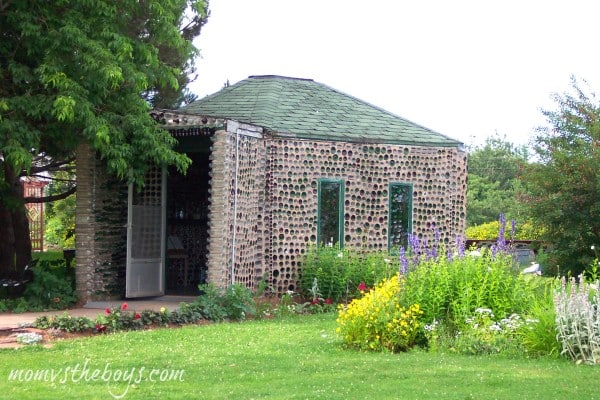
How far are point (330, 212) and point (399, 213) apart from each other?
1508 mm

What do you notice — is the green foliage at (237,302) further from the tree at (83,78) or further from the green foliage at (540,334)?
the green foliage at (540,334)

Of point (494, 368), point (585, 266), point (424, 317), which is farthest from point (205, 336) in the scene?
point (585, 266)

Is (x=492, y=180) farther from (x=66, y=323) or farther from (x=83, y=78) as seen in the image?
(x=66, y=323)

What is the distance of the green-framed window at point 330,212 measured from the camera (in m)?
14.9

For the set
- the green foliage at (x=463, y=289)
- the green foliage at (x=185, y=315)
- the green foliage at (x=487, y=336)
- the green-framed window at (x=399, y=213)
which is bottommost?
the green foliage at (x=185, y=315)

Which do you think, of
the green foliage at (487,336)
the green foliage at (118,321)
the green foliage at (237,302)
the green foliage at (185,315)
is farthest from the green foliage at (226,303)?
the green foliage at (487,336)

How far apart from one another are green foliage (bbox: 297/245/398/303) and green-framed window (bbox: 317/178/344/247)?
12.8 inches

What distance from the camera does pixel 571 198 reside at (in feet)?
53.2

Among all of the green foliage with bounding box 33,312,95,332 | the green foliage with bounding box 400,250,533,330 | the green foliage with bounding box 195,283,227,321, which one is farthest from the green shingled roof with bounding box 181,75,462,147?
the green foliage with bounding box 400,250,533,330

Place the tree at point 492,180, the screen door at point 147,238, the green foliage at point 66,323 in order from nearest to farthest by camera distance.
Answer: the green foliage at point 66,323 → the screen door at point 147,238 → the tree at point 492,180

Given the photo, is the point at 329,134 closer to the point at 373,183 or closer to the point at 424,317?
the point at 373,183

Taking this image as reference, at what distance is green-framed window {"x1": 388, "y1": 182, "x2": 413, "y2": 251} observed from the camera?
15.6 m

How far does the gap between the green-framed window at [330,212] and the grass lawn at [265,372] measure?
5002 millimetres

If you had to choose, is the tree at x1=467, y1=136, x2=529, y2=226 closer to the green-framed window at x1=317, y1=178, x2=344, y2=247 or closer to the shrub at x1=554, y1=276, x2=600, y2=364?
the green-framed window at x1=317, y1=178, x2=344, y2=247
